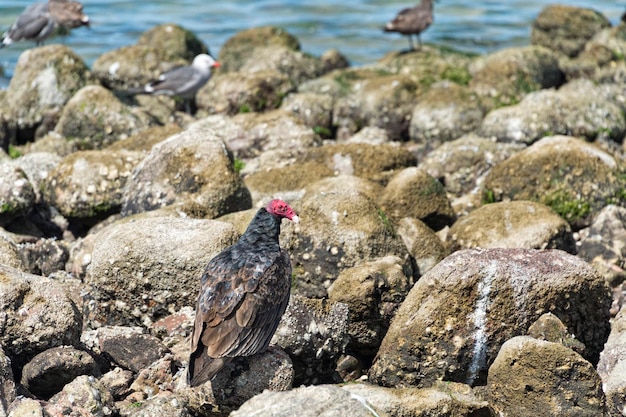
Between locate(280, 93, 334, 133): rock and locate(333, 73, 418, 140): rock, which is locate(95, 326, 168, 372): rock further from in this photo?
locate(333, 73, 418, 140): rock

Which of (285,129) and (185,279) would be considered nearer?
(185,279)

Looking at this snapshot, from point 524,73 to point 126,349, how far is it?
11.5 metres

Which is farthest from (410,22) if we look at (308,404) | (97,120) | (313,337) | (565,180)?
(308,404)

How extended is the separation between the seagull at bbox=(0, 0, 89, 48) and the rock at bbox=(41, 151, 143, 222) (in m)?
7.40

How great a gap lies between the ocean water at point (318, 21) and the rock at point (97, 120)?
25.2ft

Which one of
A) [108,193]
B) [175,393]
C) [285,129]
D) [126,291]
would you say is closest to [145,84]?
[285,129]

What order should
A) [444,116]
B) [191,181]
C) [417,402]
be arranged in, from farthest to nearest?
[444,116] → [191,181] → [417,402]

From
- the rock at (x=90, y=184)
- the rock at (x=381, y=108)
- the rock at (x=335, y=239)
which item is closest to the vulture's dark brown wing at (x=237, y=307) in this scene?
the rock at (x=335, y=239)

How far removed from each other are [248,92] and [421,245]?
23.7 feet

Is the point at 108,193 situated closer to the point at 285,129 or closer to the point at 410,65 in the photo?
the point at 285,129

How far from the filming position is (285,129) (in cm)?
1507

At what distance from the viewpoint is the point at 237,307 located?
25.6 feet

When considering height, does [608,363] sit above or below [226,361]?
below

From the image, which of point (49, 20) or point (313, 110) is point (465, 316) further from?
point (49, 20)
